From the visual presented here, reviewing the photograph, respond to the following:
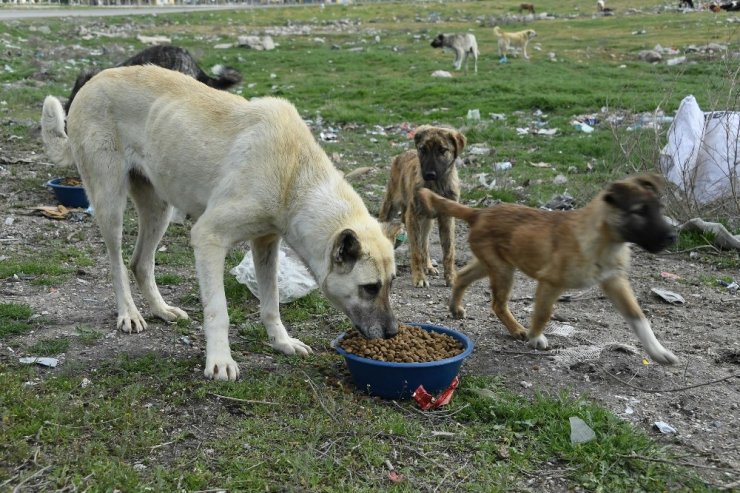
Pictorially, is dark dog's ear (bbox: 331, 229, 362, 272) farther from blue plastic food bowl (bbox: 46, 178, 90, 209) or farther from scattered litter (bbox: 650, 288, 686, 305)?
blue plastic food bowl (bbox: 46, 178, 90, 209)

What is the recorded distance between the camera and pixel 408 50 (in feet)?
85.5

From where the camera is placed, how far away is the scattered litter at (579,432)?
393cm

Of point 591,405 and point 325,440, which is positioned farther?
point 591,405

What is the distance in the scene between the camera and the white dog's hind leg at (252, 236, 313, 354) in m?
5.16

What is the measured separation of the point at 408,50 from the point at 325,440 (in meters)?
23.6

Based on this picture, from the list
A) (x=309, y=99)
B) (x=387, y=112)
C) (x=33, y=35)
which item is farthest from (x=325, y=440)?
(x=33, y=35)

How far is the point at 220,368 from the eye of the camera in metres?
4.57

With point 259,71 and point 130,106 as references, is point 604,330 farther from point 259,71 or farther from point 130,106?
point 259,71

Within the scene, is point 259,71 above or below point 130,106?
below

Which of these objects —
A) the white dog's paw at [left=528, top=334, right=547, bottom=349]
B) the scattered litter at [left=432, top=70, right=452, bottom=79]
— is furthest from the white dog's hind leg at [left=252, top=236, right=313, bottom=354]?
the scattered litter at [left=432, top=70, right=452, bottom=79]

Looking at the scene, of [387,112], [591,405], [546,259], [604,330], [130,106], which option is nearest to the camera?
[591,405]

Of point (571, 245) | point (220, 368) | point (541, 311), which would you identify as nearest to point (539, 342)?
point (541, 311)

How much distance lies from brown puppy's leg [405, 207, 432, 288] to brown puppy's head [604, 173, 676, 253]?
266 cm

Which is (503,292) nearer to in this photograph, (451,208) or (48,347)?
(451,208)
